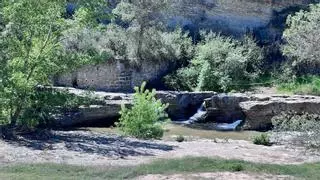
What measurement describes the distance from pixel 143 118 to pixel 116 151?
3748 millimetres

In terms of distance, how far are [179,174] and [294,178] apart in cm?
228

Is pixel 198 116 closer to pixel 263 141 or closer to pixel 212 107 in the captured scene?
pixel 212 107

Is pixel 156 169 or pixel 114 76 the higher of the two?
pixel 114 76

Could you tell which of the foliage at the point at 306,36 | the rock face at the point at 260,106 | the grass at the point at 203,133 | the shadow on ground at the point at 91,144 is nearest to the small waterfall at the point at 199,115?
the rock face at the point at 260,106

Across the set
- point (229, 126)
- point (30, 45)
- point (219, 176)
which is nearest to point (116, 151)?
point (219, 176)

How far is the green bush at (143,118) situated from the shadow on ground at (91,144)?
1.05 meters

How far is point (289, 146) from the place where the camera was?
667 inches

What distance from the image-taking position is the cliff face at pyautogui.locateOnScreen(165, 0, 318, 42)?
3862 cm

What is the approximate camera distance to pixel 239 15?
129 feet

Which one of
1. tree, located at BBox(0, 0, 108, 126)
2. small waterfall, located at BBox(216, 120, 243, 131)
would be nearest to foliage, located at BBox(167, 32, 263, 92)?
small waterfall, located at BBox(216, 120, 243, 131)

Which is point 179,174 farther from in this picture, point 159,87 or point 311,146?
point 159,87

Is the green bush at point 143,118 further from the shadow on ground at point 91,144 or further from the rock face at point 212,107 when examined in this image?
the rock face at point 212,107

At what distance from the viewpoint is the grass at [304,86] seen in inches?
1251

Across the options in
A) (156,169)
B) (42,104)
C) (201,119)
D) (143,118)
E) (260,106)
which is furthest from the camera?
(201,119)
